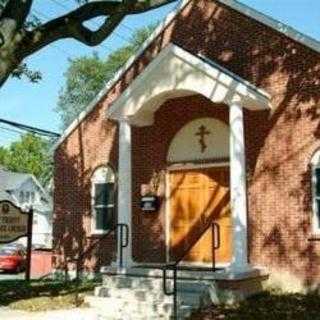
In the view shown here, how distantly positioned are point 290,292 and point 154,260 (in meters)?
3.92

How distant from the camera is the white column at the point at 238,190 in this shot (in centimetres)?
1447

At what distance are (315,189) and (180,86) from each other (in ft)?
12.7

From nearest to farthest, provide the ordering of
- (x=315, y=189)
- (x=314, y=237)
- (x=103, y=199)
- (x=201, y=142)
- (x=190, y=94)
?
(x=314, y=237)
(x=315, y=189)
(x=201, y=142)
(x=190, y=94)
(x=103, y=199)

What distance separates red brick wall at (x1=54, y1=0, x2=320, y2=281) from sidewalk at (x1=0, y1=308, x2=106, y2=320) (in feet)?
12.9

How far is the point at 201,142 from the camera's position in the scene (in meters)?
17.0

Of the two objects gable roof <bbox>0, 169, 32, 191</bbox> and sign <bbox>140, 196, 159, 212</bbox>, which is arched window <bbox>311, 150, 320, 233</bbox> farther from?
gable roof <bbox>0, 169, 32, 191</bbox>

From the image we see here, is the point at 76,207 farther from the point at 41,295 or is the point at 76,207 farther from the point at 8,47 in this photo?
the point at 8,47

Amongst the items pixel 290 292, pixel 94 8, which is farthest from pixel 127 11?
pixel 290 292

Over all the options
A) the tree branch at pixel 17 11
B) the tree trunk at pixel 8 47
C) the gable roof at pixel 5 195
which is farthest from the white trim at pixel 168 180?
the gable roof at pixel 5 195

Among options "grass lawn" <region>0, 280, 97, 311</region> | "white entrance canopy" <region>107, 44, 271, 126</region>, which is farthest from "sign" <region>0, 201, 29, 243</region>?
"white entrance canopy" <region>107, 44, 271, 126</region>

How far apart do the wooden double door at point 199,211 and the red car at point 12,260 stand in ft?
64.6

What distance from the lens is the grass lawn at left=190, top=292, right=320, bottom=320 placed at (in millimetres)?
12289

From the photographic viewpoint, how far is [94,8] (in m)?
13.2

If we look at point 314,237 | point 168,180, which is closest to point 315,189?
point 314,237
